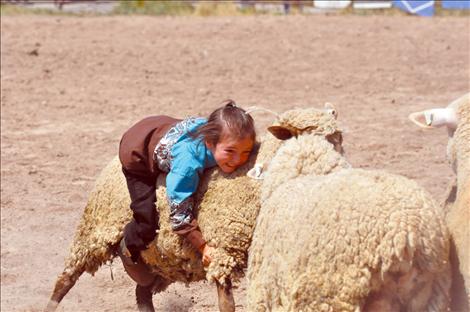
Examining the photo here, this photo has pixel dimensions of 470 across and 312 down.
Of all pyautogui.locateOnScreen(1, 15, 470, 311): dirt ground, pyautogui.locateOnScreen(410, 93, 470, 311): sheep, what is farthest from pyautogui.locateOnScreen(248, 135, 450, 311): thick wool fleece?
Answer: pyautogui.locateOnScreen(1, 15, 470, 311): dirt ground

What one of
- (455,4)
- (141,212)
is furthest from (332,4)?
(141,212)

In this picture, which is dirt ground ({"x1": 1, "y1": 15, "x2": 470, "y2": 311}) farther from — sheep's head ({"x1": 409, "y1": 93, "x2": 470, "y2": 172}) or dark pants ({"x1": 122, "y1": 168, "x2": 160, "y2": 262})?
sheep's head ({"x1": 409, "y1": 93, "x2": 470, "y2": 172})

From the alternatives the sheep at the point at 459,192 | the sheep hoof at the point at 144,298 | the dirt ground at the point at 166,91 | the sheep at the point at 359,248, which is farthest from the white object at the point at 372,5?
the sheep at the point at 359,248

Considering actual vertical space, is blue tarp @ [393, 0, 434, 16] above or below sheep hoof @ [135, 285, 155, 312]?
below

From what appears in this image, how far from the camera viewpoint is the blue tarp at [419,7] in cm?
2145

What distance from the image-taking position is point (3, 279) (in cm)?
743

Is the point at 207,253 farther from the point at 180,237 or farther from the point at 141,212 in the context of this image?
the point at 141,212

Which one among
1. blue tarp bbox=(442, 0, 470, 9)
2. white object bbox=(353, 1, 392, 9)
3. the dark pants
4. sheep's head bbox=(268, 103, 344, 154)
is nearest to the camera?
sheep's head bbox=(268, 103, 344, 154)

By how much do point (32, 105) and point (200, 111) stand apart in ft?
7.53

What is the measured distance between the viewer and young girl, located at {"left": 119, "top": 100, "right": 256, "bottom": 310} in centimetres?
486

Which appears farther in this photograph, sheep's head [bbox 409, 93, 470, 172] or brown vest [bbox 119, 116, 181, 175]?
brown vest [bbox 119, 116, 181, 175]

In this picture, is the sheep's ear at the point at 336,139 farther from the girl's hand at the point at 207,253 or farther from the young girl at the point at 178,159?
the girl's hand at the point at 207,253

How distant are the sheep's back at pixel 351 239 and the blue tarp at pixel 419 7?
1811 centimetres

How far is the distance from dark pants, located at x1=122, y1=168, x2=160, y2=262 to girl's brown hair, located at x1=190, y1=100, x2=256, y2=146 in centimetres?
46
